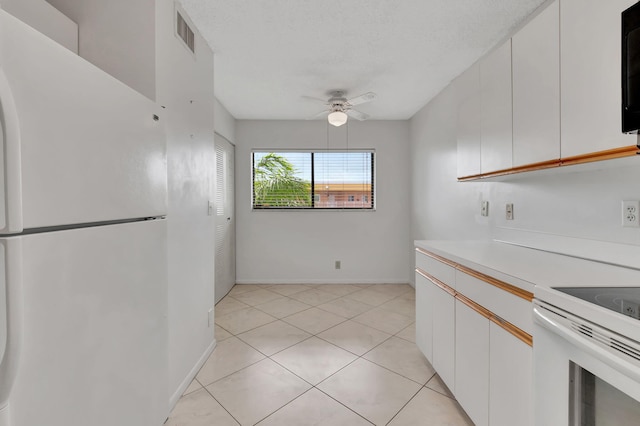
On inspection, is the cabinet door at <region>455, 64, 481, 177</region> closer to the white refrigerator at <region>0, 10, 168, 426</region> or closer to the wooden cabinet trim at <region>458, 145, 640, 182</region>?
the wooden cabinet trim at <region>458, 145, 640, 182</region>

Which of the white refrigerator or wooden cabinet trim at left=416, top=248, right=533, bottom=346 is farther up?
the white refrigerator

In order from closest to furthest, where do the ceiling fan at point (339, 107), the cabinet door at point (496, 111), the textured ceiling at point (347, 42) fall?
the cabinet door at point (496, 111), the textured ceiling at point (347, 42), the ceiling fan at point (339, 107)

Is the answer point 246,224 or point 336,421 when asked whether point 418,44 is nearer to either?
point 336,421

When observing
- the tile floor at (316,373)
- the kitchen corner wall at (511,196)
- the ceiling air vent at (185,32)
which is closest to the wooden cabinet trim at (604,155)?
the kitchen corner wall at (511,196)

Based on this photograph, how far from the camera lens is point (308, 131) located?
4.46 metres

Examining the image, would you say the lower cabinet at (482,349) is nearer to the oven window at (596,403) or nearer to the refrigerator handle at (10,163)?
the oven window at (596,403)

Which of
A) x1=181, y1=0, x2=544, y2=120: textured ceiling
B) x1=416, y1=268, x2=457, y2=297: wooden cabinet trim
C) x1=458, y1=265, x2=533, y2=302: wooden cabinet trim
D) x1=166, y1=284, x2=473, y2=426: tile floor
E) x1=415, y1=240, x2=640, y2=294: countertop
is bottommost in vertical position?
x1=166, y1=284, x2=473, y2=426: tile floor

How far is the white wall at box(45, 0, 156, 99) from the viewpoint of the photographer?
1.49 m

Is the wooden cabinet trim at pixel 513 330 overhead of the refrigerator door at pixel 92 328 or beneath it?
beneath

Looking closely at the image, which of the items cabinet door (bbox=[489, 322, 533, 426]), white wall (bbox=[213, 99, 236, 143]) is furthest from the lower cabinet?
white wall (bbox=[213, 99, 236, 143])

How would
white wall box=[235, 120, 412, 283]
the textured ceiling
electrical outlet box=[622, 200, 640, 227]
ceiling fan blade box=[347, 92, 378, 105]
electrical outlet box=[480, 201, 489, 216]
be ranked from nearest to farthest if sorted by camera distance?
1. electrical outlet box=[622, 200, 640, 227]
2. the textured ceiling
3. electrical outlet box=[480, 201, 489, 216]
4. ceiling fan blade box=[347, 92, 378, 105]
5. white wall box=[235, 120, 412, 283]

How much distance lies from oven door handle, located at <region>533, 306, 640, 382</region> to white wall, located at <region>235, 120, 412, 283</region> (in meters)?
3.50

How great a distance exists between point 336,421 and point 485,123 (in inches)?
82.0

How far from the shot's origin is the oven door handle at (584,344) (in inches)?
27.0
